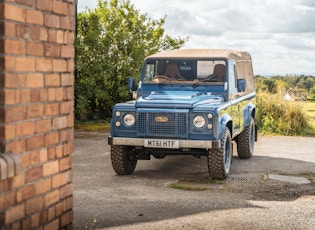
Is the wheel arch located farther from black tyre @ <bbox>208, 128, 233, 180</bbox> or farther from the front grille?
the front grille

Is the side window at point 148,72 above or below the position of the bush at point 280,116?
above

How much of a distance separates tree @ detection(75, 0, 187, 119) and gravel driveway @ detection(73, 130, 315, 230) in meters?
5.71

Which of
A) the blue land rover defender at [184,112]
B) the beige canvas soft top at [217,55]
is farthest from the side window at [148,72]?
the beige canvas soft top at [217,55]

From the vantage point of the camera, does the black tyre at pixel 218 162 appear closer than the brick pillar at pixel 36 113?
No

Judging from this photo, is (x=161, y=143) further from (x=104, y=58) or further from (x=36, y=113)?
(x=104, y=58)

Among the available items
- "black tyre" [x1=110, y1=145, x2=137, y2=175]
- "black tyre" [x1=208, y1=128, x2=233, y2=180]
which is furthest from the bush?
"black tyre" [x1=110, y1=145, x2=137, y2=175]

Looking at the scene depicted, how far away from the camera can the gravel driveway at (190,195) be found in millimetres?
6336

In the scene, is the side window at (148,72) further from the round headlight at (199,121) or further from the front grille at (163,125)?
the round headlight at (199,121)

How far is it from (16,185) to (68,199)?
2.84 ft

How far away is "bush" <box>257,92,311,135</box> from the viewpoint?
1719 cm

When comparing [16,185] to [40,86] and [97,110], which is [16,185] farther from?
[97,110]

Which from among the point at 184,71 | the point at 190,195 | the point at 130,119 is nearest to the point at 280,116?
the point at 184,71

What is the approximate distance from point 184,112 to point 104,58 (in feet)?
32.9

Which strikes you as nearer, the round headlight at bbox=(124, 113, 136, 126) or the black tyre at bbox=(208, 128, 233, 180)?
the black tyre at bbox=(208, 128, 233, 180)
